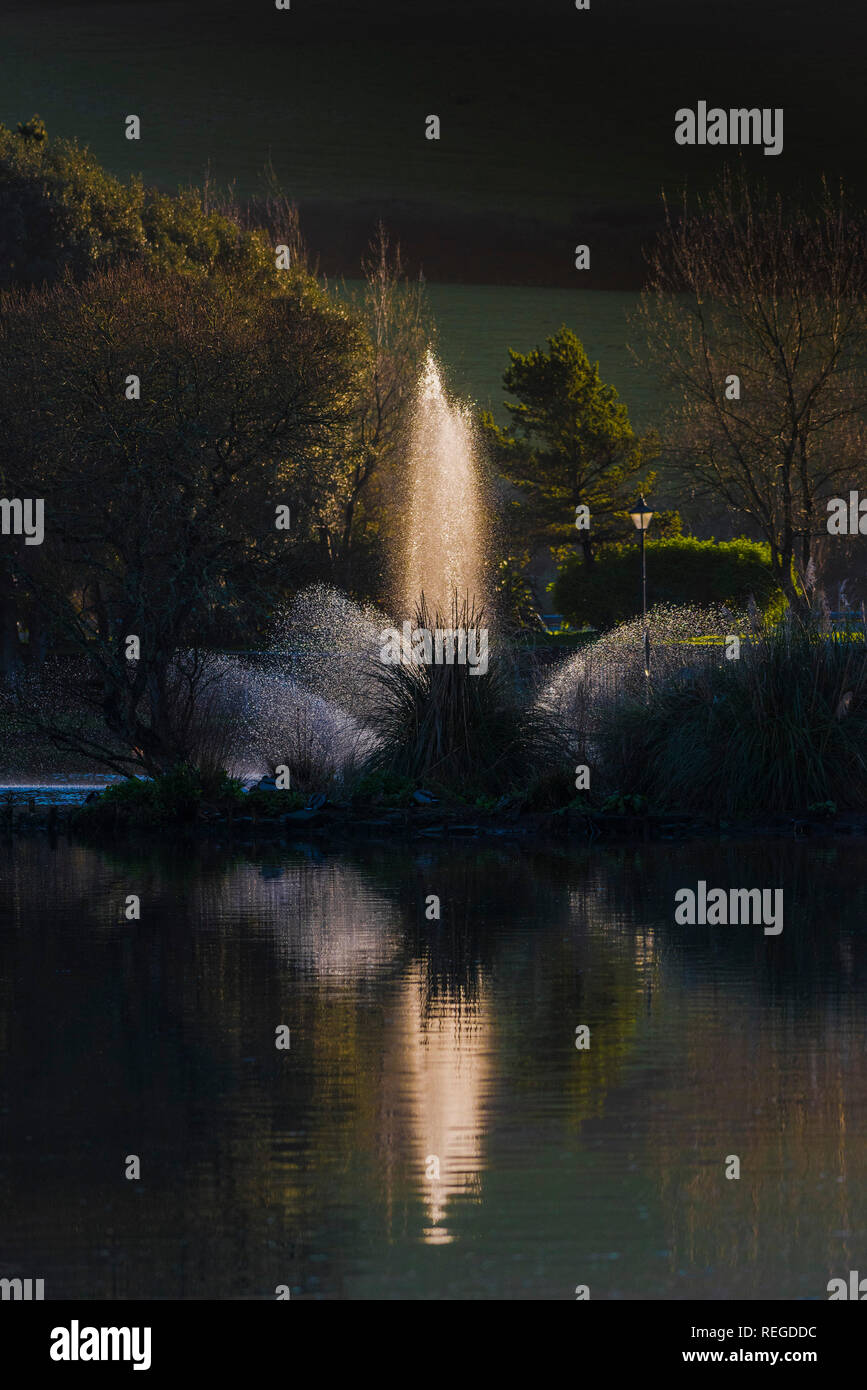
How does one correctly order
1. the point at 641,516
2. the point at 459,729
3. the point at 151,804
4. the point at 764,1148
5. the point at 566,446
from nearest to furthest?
1. the point at 764,1148
2. the point at 151,804
3. the point at 459,729
4. the point at 641,516
5. the point at 566,446

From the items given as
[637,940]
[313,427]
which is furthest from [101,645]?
[637,940]

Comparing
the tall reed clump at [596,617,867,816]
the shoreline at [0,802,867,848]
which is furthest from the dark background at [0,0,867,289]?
the shoreline at [0,802,867,848]

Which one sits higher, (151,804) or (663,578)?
(663,578)

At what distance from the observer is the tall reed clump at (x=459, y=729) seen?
22.9 metres

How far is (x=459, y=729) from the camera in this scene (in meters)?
23.1

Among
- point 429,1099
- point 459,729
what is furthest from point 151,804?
point 429,1099

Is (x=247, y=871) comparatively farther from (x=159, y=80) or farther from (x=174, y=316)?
(x=159, y=80)

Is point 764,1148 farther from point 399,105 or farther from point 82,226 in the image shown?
point 399,105

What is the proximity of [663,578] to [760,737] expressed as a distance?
33.1 metres

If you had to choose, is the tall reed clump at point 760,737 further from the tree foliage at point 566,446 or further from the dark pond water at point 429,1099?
the tree foliage at point 566,446

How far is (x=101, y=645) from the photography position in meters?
25.0

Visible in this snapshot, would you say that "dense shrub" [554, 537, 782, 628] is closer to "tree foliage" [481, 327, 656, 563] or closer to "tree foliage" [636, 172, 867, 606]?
"tree foliage" [636, 172, 867, 606]
